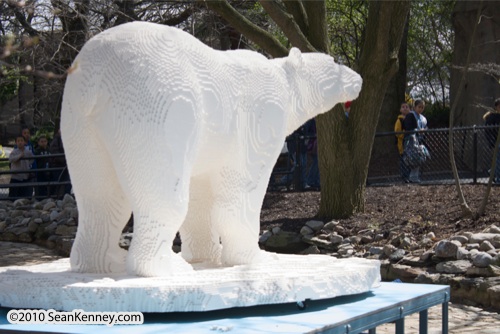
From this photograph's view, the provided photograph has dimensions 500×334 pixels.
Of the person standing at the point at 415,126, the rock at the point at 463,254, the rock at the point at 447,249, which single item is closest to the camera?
the rock at the point at 463,254

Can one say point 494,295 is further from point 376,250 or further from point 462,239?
point 376,250

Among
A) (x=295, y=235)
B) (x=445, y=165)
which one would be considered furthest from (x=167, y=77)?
→ (x=445, y=165)

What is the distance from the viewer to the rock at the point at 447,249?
9.30 m

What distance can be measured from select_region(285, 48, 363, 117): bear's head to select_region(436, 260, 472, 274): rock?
3965 millimetres

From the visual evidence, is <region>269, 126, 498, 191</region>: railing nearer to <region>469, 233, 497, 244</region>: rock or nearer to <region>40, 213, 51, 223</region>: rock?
<region>469, 233, 497, 244</region>: rock

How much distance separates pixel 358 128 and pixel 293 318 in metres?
7.16

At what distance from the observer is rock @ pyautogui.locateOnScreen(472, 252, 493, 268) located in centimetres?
884

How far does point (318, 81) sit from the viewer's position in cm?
564

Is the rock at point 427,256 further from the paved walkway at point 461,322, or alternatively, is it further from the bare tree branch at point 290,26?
the bare tree branch at point 290,26

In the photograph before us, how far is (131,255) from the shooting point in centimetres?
460

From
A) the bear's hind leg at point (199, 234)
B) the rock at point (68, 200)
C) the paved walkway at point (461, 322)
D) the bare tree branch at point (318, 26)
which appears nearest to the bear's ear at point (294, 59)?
the bear's hind leg at point (199, 234)

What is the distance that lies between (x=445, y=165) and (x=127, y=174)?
11634 mm

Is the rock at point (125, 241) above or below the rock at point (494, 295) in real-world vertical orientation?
above

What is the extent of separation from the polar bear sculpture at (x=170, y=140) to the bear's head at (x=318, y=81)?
11 millimetres
